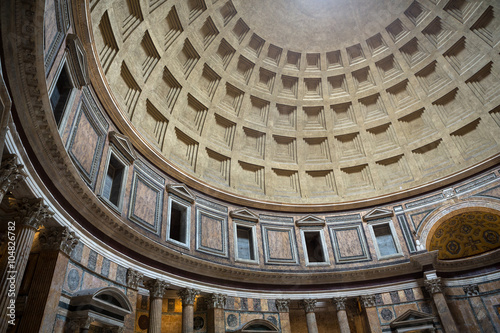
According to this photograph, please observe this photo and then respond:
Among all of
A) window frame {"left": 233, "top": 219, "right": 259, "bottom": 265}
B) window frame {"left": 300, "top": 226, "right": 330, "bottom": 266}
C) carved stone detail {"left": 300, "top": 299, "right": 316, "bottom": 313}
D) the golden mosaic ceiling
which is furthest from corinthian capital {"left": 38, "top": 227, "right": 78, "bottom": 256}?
the golden mosaic ceiling

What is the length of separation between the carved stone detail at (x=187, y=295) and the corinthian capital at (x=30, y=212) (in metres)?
7.38

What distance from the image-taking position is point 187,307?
14016 millimetres

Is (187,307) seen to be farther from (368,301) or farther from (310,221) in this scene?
(368,301)

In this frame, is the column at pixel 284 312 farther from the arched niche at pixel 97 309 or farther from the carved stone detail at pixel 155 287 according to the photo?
the arched niche at pixel 97 309

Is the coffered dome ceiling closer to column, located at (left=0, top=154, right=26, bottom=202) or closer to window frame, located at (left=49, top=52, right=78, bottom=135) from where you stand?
window frame, located at (left=49, top=52, right=78, bottom=135)

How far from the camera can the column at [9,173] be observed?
22.6ft

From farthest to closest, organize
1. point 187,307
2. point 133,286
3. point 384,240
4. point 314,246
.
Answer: point 314,246, point 384,240, point 187,307, point 133,286

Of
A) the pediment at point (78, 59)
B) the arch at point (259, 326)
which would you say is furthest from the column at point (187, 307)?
the pediment at point (78, 59)

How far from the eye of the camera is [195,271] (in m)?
15.0

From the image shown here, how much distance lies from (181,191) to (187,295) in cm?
488

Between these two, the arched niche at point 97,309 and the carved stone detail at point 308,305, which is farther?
the carved stone detail at point 308,305

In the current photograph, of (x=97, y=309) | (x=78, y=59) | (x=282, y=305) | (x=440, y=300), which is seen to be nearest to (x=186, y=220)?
(x=282, y=305)

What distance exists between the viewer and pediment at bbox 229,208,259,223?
18.4m

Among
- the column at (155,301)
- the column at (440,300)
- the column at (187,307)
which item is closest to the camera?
the column at (155,301)
